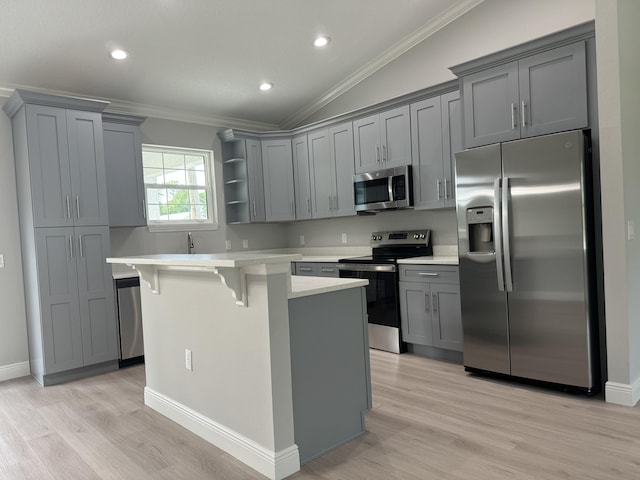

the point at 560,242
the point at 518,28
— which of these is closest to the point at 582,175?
the point at 560,242

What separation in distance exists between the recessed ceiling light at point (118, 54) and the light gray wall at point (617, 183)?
3.59 m

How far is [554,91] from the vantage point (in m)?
3.14

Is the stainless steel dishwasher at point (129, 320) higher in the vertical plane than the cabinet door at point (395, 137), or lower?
lower

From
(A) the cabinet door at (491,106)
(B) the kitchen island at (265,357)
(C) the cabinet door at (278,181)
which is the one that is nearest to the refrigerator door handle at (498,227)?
(A) the cabinet door at (491,106)

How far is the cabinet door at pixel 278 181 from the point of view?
18.6ft

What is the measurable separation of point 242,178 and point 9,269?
8.38ft

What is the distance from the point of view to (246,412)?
2424mm

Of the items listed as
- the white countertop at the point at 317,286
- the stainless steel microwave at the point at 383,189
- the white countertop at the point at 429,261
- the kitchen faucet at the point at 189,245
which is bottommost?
the white countertop at the point at 429,261

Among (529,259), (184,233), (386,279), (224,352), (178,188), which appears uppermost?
(178,188)

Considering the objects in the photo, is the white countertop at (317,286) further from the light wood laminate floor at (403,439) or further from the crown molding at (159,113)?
the crown molding at (159,113)

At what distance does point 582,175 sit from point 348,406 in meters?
2.05

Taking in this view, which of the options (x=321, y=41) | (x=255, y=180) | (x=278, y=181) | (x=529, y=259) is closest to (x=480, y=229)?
(x=529, y=259)

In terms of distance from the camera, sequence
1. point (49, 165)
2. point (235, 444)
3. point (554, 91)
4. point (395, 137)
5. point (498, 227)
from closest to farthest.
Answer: point (235, 444) → point (554, 91) → point (498, 227) → point (49, 165) → point (395, 137)

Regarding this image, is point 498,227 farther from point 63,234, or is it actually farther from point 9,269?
point 9,269
